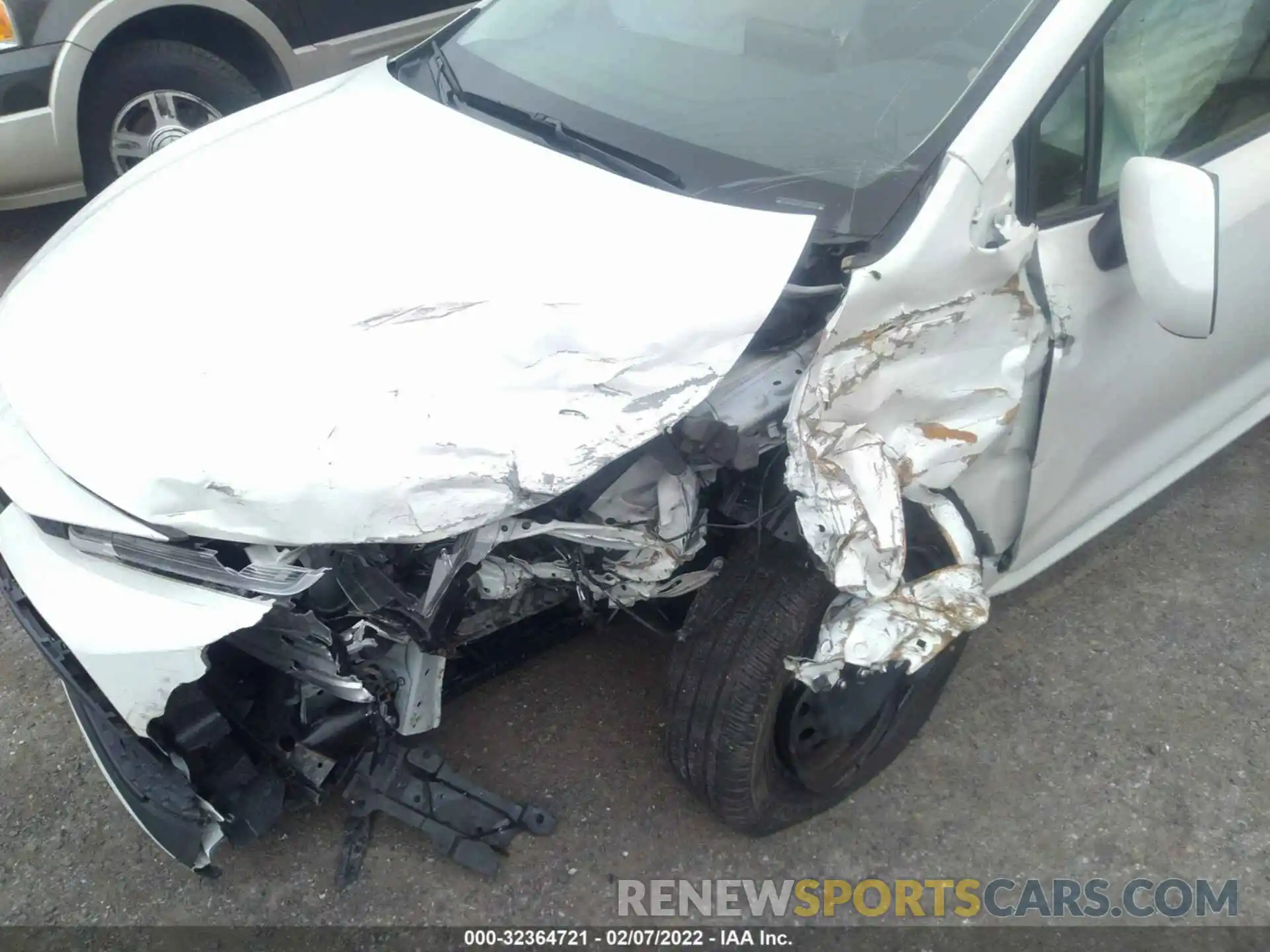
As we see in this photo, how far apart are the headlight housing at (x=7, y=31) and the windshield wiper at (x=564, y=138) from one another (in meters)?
2.27

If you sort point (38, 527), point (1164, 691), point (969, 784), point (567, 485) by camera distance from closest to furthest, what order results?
1. point (567, 485)
2. point (38, 527)
3. point (969, 784)
4. point (1164, 691)

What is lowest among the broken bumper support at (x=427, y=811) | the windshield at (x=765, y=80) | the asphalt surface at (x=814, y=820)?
the asphalt surface at (x=814, y=820)

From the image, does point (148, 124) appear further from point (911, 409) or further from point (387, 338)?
point (911, 409)

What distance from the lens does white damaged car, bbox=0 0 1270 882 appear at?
5.18ft

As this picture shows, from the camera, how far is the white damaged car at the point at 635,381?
1580 millimetres

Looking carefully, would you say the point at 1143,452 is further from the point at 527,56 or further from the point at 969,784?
the point at 527,56

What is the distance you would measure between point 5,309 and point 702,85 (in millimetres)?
1533

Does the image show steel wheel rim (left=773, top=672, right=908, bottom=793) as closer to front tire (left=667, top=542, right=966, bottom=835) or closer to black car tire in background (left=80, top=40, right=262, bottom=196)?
front tire (left=667, top=542, right=966, bottom=835)

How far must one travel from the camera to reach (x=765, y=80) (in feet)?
6.65

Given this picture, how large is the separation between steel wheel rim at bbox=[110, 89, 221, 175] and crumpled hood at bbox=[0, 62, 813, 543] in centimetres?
229

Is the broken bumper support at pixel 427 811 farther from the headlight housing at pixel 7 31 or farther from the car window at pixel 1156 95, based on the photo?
the headlight housing at pixel 7 31

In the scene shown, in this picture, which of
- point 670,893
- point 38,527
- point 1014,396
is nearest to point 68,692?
point 38,527

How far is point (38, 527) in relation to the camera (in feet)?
5.68

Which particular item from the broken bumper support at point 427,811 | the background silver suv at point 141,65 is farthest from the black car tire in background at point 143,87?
the broken bumper support at point 427,811
